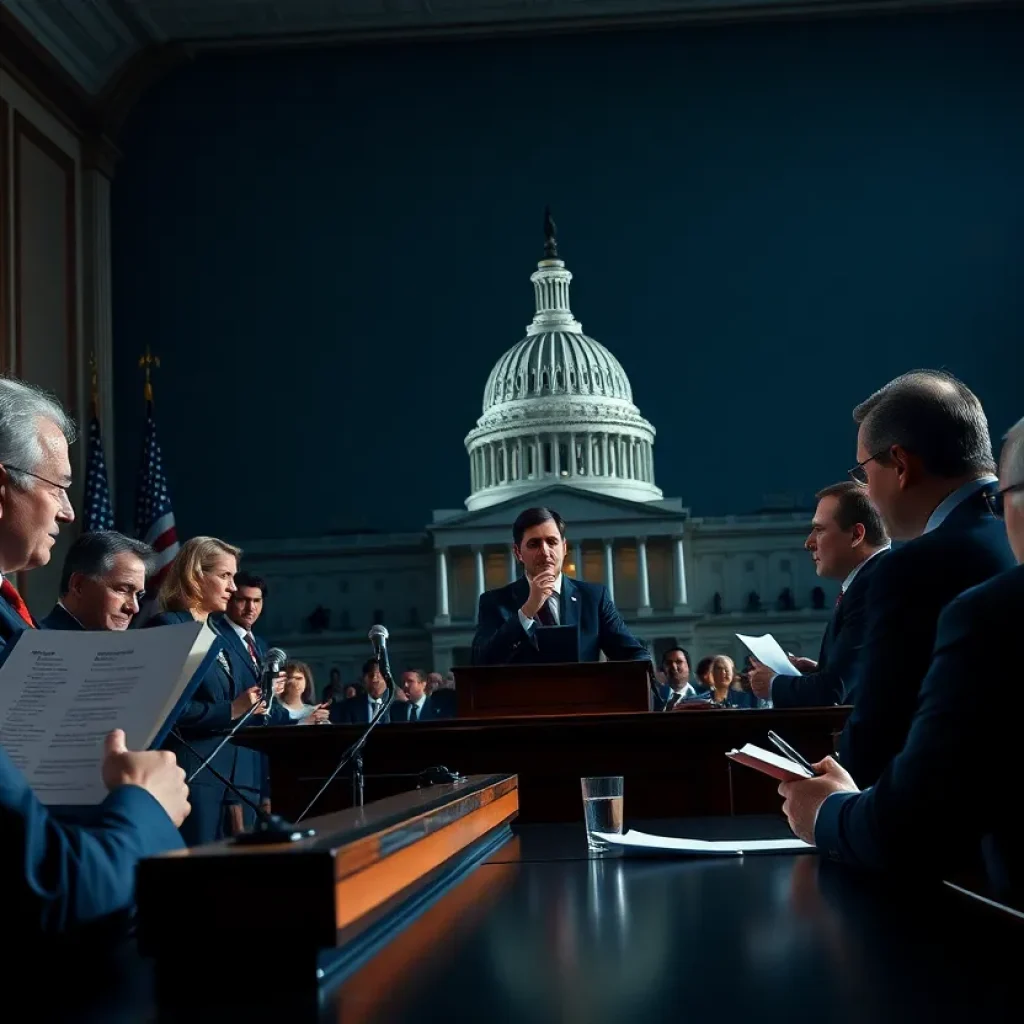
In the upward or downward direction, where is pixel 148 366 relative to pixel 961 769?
upward

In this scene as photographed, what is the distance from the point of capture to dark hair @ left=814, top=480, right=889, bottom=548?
16.0 feet

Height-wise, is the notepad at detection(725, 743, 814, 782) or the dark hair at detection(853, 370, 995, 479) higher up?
the dark hair at detection(853, 370, 995, 479)

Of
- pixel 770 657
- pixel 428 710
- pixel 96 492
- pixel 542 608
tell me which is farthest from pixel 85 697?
pixel 96 492

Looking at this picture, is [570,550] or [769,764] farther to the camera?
[570,550]

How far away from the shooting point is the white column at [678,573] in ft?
109

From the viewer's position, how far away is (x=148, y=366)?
1906 cm

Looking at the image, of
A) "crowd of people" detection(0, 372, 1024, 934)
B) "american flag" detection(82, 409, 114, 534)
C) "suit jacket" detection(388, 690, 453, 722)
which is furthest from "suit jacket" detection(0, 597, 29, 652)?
"american flag" detection(82, 409, 114, 534)

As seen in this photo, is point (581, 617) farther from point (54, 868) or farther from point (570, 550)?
point (570, 550)

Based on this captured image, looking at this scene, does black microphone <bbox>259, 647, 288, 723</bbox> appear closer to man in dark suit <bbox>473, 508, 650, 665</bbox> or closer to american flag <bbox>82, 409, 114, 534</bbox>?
man in dark suit <bbox>473, 508, 650, 665</bbox>

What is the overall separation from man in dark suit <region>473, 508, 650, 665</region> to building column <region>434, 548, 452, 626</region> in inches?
882

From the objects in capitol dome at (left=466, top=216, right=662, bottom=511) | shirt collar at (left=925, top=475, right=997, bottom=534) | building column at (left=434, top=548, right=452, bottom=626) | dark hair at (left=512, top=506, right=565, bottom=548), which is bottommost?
shirt collar at (left=925, top=475, right=997, bottom=534)

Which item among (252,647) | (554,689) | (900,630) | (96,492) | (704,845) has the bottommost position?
(704,845)

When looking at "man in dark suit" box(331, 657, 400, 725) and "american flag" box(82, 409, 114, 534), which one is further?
"american flag" box(82, 409, 114, 534)

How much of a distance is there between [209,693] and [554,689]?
4.36 feet
